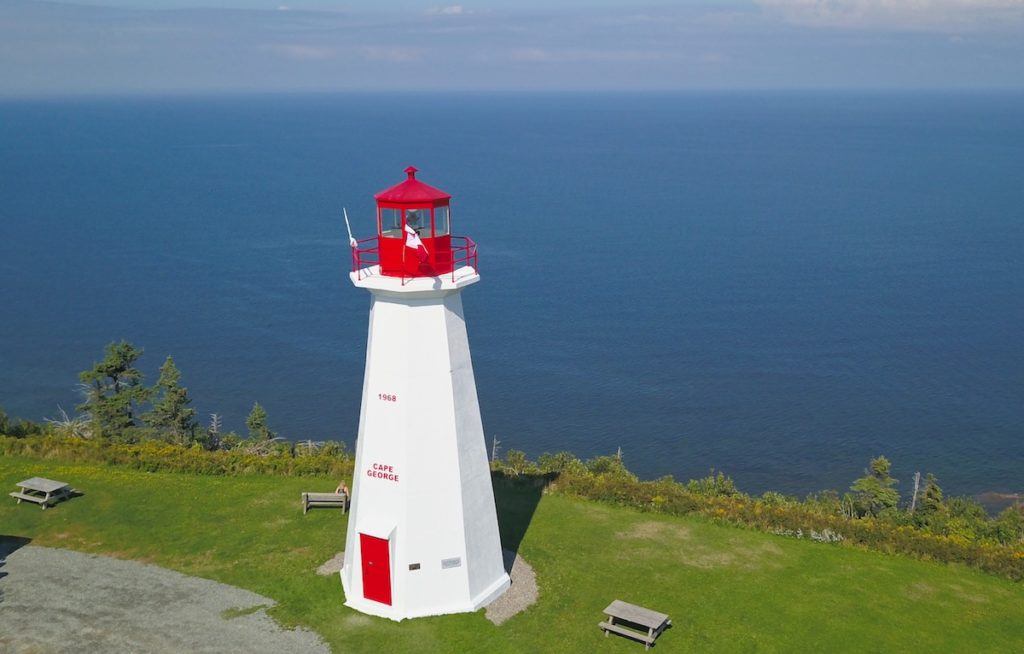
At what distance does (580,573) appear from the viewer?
17.5 m

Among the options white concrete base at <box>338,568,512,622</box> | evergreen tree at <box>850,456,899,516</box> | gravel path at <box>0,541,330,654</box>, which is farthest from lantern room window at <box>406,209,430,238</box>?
evergreen tree at <box>850,456,899,516</box>

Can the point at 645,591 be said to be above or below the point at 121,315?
below

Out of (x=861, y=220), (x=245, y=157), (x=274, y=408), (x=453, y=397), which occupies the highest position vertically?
(x=245, y=157)

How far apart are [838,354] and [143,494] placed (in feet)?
133

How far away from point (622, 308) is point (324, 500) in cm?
4126

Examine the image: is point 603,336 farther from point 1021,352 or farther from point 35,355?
point 35,355

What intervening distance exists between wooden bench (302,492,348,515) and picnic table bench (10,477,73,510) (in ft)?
18.4

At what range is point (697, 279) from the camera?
218 feet

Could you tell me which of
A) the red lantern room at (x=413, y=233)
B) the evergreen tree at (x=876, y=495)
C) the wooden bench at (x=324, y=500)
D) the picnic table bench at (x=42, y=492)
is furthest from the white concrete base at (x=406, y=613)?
the evergreen tree at (x=876, y=495)

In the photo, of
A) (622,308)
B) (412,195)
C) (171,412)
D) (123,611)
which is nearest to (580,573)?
(412,195)

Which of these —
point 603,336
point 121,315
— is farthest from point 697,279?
point 121,315

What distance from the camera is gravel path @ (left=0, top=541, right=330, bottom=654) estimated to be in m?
14.5

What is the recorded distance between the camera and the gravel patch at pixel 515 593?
1589 cm

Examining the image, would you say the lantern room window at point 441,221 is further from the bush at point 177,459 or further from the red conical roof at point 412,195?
the bush at point 177,459
